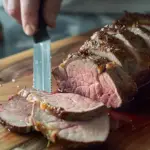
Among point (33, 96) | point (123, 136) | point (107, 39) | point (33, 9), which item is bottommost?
point (123, 136)

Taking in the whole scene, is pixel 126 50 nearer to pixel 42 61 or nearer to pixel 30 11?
pixel 42 61

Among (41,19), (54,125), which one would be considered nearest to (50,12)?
(41,19)

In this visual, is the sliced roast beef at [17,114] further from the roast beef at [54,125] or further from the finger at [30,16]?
the finger at [30,16]

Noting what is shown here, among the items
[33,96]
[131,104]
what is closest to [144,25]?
[131,104]

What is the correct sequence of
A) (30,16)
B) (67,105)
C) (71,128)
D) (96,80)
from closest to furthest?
(71,128)
(67,105)
(96,80)
(30,16)

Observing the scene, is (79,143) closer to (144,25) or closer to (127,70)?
(127,70)

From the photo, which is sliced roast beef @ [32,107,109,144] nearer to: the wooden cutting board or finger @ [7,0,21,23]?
the wooden cutting board

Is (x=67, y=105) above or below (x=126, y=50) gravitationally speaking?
below

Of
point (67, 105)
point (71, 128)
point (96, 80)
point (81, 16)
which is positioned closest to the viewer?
point (71, 128)
